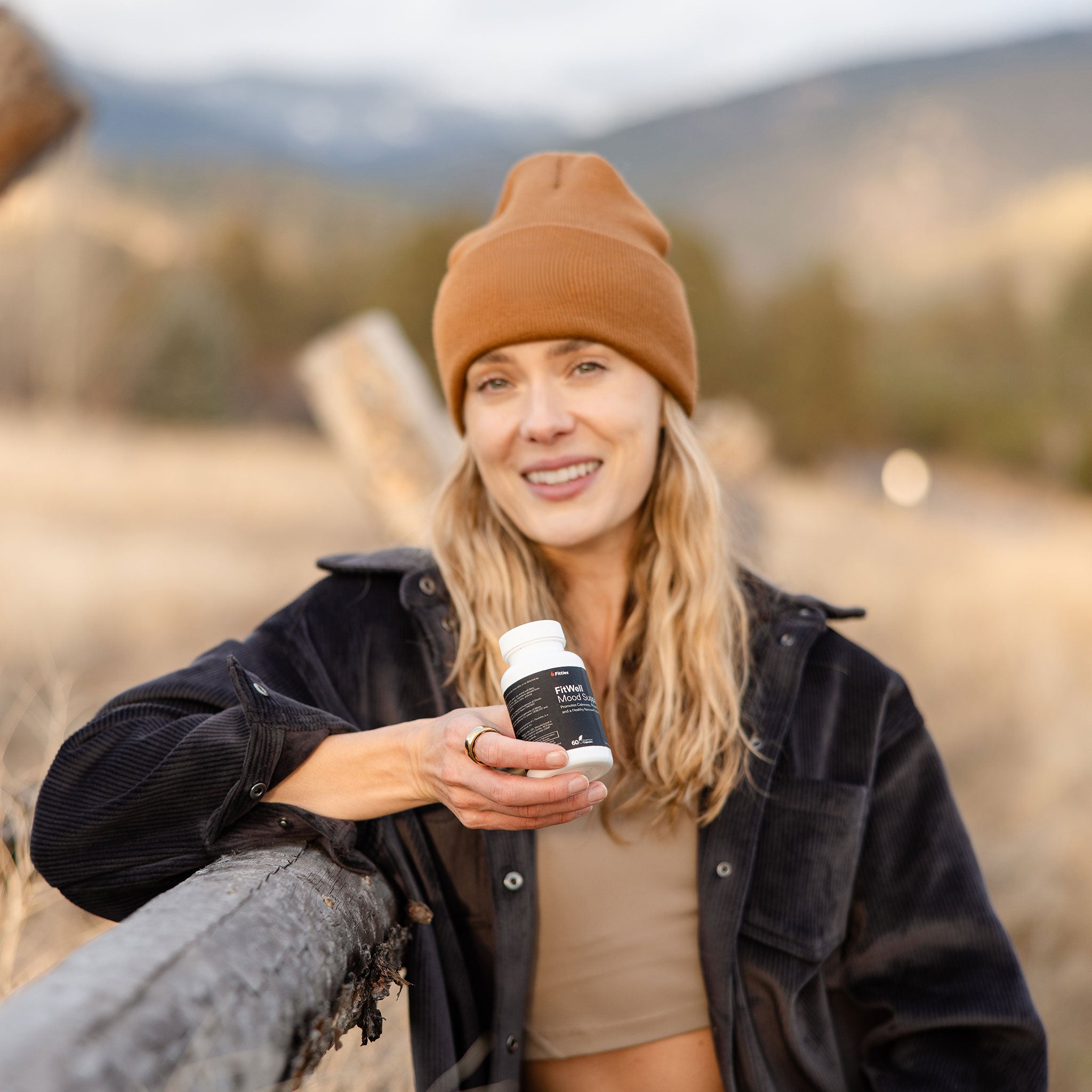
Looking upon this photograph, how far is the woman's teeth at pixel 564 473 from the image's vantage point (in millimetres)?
2180

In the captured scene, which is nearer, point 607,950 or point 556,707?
point 556,707

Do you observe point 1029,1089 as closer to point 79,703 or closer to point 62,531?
point 79,703

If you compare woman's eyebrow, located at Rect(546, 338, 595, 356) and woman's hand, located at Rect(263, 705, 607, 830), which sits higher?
woman's eyebrow, located at Rect(546, 338, 595, 356)

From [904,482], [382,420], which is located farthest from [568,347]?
[904,482]

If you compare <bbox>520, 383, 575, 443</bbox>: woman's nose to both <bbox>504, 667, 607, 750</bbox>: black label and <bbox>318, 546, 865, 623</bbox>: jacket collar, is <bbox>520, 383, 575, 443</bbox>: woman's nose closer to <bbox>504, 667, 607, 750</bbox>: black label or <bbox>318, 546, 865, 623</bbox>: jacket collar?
<bbox>318, 546, 865, 623</bbox>: jacket collar

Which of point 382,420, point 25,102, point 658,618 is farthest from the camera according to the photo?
point 382,420

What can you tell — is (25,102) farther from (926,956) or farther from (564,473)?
(926,956)

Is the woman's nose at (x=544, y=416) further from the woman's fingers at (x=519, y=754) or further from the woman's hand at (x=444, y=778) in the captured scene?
the woman's fingers at (x=519, y=754)

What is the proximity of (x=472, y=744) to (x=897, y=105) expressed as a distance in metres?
120

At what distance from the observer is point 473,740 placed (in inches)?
57.2

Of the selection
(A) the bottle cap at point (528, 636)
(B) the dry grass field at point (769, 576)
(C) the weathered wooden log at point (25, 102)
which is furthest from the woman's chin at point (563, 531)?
(C) the weathered wooden log at point (25, 102)

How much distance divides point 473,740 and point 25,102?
2368mm

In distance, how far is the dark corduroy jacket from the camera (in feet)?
6.39

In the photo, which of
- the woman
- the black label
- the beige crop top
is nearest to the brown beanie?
the woman
